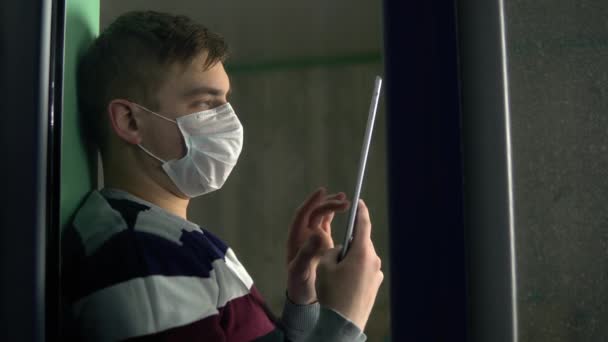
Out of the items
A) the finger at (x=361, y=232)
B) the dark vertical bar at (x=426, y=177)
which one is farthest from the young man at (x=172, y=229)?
the dark vertical bar at (x=426, y=177)

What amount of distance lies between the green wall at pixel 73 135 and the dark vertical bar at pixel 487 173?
48 centimetres

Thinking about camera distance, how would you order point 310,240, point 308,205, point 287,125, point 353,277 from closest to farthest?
point 353,277
point 310,240
point 308,205
point 287,125

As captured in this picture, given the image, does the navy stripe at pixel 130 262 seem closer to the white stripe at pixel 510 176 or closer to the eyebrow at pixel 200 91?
the eyebrow at pixel 200 91

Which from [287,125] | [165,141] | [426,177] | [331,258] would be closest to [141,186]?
[165,141]

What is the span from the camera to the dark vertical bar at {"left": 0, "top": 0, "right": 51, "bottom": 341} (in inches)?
23.0

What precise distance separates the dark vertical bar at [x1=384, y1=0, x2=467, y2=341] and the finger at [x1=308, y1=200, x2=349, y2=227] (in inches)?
8.3

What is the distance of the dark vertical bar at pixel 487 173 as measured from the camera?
47 cm

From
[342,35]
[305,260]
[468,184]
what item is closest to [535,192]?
[468,184]

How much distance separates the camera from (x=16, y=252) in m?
0.59

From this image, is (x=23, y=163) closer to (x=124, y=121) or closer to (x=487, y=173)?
(x=124, y=121)

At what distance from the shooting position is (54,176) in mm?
647

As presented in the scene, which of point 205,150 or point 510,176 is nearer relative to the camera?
point 510,176

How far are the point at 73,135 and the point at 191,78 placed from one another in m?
0.19

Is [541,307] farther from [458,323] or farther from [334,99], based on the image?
[334,99]
